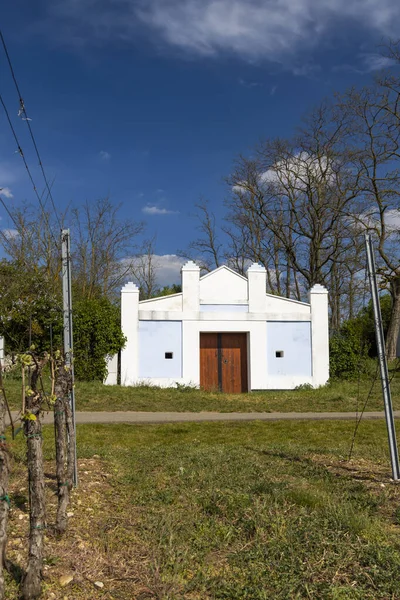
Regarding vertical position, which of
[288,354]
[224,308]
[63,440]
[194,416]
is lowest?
[194,416]

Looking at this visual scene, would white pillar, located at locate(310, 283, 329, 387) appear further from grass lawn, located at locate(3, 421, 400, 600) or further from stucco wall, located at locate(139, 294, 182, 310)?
grass lawn, located at locate(3, 421, 400, 600)

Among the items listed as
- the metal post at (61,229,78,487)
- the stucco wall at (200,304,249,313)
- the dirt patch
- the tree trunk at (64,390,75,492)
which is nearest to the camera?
the dirt patch

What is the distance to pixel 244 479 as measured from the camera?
5773mm

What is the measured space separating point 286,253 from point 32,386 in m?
A: 26.5

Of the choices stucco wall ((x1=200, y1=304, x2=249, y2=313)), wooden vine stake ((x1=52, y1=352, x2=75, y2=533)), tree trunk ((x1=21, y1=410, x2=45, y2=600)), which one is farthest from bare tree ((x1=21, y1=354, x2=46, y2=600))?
stucco wall ((x1=200, y1=304, x2=249, y2=313))

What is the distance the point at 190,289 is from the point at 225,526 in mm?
12438

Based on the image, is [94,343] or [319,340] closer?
[94,343]

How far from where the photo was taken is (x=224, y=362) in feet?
55.8

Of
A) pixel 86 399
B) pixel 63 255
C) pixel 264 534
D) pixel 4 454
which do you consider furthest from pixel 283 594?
pixel 86 399

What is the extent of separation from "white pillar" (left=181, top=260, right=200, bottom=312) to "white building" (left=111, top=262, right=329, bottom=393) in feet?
0.10

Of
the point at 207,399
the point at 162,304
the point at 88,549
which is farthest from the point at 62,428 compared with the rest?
the point at 162,304

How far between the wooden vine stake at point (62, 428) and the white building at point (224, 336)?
10808 mm

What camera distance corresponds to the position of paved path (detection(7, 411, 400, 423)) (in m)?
11.1

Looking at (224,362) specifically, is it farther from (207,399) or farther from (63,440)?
(63,440)
